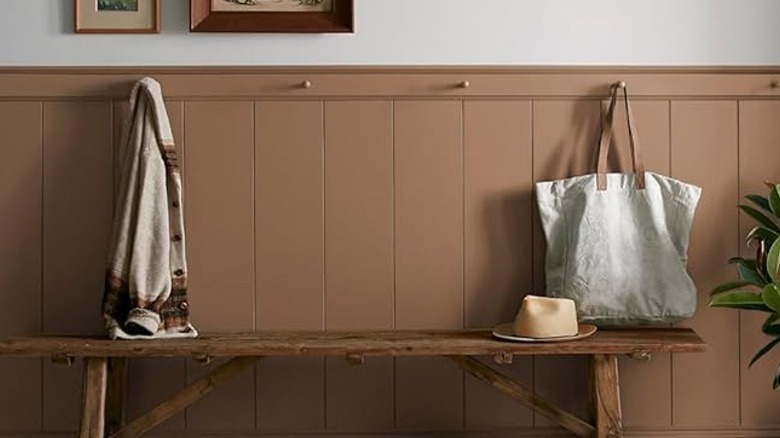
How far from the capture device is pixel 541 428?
2889 millimetres

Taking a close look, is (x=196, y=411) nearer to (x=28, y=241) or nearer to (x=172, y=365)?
(x=172, y=365)

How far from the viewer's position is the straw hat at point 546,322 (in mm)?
2572

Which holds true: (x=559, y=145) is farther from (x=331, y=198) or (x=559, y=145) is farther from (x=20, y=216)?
(x=20, y=216)

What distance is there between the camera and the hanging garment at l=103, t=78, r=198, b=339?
2662mm

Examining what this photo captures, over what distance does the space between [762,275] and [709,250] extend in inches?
9.5

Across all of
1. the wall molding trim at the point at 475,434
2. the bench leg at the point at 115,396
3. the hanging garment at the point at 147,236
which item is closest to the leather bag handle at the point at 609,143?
the wall molding trim at the point at 475,434

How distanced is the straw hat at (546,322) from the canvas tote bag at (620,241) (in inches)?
6.6

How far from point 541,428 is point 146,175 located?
3.97 feet

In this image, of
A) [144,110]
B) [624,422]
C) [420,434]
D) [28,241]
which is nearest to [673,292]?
[624,422]

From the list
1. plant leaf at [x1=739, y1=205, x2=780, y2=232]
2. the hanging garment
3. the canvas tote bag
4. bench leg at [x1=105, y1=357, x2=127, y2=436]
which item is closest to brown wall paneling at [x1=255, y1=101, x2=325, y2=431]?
the hanging garment

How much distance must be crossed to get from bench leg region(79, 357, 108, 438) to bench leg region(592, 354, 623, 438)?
1169mm

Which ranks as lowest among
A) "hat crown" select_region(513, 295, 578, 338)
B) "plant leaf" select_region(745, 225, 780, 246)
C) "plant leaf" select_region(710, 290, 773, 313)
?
"hat crown" select_region(513, 295, 578, 338)

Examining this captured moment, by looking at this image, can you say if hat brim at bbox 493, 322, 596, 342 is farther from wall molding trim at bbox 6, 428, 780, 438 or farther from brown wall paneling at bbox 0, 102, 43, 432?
brown wall paneling at bbox 0, 102, 43, 432

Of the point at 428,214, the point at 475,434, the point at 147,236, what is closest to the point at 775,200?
the point at 428,214
